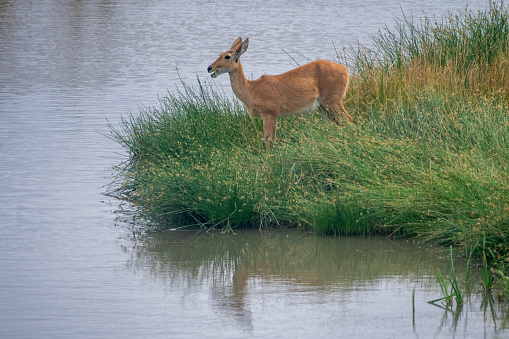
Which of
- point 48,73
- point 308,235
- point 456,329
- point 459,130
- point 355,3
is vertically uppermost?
point 355,3

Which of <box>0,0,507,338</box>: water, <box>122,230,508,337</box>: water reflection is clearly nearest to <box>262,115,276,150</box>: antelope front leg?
<box>0,0,507,338</box>: water

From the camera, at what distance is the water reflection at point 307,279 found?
229 inches

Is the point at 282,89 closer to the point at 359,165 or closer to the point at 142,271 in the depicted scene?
the point at 359,165

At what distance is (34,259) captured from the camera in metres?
7.45

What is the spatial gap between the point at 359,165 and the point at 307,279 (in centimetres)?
211

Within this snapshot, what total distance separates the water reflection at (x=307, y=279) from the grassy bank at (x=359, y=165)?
0.24 meters

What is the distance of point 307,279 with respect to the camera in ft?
22.4

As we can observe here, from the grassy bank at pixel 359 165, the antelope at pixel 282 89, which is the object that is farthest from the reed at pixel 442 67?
the antelope at pixel 282 89

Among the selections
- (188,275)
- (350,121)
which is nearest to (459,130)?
(350,121)

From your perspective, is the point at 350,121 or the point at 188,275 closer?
the point at 188,275

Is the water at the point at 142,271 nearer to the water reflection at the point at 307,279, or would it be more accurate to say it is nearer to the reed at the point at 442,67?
the water reflection at the point at 307,279

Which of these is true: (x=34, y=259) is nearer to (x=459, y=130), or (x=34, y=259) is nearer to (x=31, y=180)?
(x=31, y=180)

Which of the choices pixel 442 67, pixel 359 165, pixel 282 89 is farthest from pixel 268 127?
pixel 442 67

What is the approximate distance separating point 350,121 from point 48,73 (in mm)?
11655
